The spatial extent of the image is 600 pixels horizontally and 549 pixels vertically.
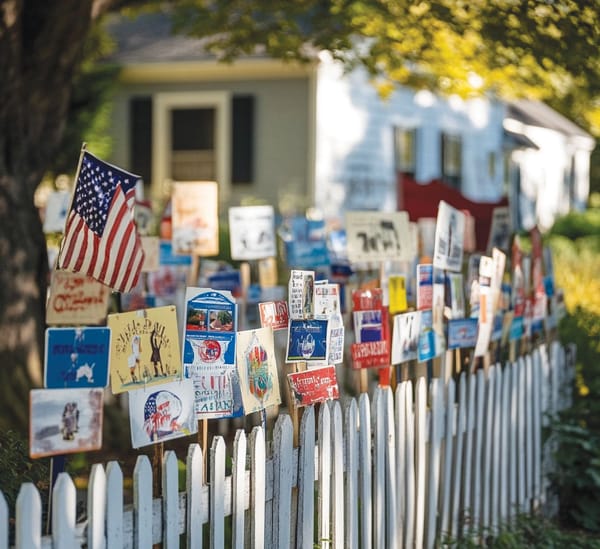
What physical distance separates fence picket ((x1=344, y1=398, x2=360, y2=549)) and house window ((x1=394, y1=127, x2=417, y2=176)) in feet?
51.1

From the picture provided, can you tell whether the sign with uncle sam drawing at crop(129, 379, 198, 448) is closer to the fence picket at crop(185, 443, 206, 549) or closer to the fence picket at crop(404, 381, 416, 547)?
the fence picket at crop(185, 443, 206, 549)

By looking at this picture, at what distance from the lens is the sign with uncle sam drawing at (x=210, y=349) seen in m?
3.55

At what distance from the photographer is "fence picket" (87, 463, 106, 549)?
9.45ft

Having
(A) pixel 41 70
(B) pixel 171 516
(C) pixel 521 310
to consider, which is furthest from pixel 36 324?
(B) pixel 171 516

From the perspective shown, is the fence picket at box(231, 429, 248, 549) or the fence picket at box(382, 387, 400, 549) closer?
the fence picket at box(231, 429, 248, 549)

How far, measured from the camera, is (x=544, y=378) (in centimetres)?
634

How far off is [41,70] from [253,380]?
4.20 metres

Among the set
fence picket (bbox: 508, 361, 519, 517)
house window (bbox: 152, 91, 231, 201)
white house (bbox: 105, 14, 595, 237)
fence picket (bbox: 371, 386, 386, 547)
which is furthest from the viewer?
house window (bbox: 152, 91, 231, 201)

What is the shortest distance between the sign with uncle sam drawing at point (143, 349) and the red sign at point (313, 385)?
0.67 m

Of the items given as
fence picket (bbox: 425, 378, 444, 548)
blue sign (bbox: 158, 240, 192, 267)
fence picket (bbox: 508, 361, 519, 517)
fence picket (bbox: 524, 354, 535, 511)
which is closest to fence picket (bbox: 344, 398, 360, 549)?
fence picket (bbox: 425, 378, 444, 548)

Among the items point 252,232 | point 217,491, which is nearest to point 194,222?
point 252,232

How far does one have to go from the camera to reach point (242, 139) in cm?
1811

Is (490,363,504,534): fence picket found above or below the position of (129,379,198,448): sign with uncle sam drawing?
below

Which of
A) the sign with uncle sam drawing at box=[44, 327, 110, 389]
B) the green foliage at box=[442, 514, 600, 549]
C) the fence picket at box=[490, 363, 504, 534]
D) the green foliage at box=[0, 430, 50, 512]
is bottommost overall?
the green foliage at box=[442, 514, 600, 549]
